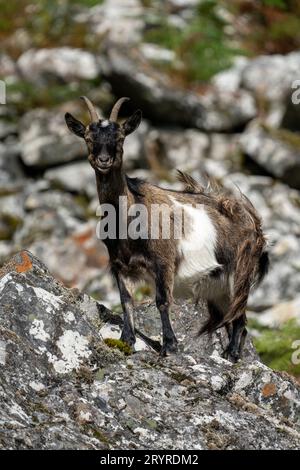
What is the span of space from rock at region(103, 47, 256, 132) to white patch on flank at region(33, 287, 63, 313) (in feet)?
50.5

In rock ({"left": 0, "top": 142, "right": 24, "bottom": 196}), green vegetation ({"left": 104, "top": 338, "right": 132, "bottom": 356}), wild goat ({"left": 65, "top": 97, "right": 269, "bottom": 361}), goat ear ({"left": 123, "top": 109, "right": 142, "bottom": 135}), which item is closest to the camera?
green vegetation ({"left": 104, "top": 338, "right": 132, "bottom": 356})

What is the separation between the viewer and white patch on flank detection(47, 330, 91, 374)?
750cm

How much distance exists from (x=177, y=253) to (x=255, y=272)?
1.22 m

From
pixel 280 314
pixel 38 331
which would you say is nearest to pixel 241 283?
pixel 38 331

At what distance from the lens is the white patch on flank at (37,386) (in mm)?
7066

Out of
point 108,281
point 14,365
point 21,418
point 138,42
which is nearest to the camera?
point 21,418

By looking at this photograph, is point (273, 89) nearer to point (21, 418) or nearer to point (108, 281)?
point (108, 281)

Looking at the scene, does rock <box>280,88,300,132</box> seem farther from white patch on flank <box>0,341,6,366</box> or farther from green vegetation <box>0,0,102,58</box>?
white patch on flank <box>0,341,6,366</box>

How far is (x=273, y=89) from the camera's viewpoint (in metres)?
23.5

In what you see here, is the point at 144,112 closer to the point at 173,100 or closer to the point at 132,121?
the point at 173,100

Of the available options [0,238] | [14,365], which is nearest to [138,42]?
[0,238]

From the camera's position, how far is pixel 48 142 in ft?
74.7

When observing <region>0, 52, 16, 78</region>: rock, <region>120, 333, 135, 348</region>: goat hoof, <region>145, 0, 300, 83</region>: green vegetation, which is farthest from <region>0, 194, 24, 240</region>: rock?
<region>120, 333, 135, 348</region>: goat hoof

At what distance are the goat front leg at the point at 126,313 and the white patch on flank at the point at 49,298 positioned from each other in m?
0.97
